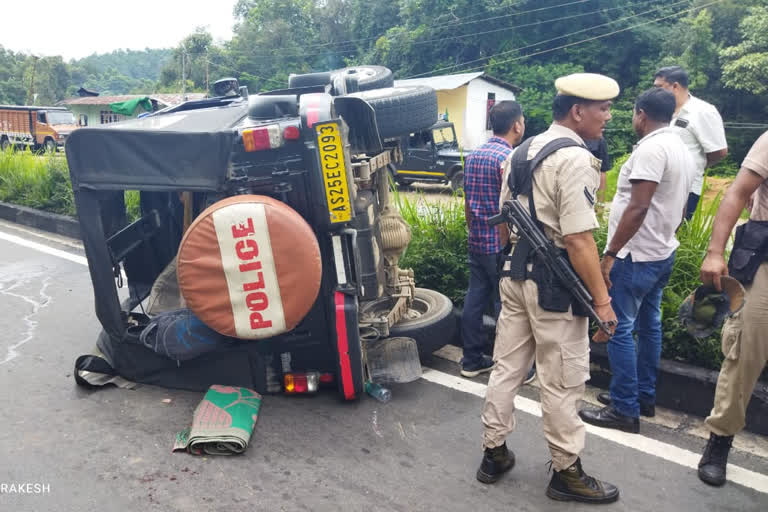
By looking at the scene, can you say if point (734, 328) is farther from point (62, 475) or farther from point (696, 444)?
point (62, 475)

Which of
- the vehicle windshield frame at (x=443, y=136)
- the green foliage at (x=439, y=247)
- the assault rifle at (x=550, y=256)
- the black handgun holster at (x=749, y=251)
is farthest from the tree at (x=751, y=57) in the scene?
the assault rifle at (x=550, y=256)

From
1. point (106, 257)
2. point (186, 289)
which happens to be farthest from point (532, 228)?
point (106, 257)

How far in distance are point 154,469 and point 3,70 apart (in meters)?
81.1

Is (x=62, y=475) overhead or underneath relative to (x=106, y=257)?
underneath

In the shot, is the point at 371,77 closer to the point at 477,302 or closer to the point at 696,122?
the point at 477,302

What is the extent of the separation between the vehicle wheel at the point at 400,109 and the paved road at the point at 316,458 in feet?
5.54

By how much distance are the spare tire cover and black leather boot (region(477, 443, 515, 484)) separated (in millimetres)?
1205

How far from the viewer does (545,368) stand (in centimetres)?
291

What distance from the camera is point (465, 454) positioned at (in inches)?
129

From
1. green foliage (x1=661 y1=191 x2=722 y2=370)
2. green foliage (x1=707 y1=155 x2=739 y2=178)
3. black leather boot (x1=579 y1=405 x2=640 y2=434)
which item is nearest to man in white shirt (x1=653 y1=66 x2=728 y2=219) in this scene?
green foliage (x1=661 y1=191 x2=722 y2=370)

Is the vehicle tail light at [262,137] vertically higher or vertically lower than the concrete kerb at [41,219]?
higher

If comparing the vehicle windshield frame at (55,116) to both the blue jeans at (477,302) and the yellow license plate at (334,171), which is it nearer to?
the blue jeans at (477,302)

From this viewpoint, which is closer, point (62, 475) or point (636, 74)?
point (62, 475)

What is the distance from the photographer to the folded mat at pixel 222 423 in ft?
10.6
